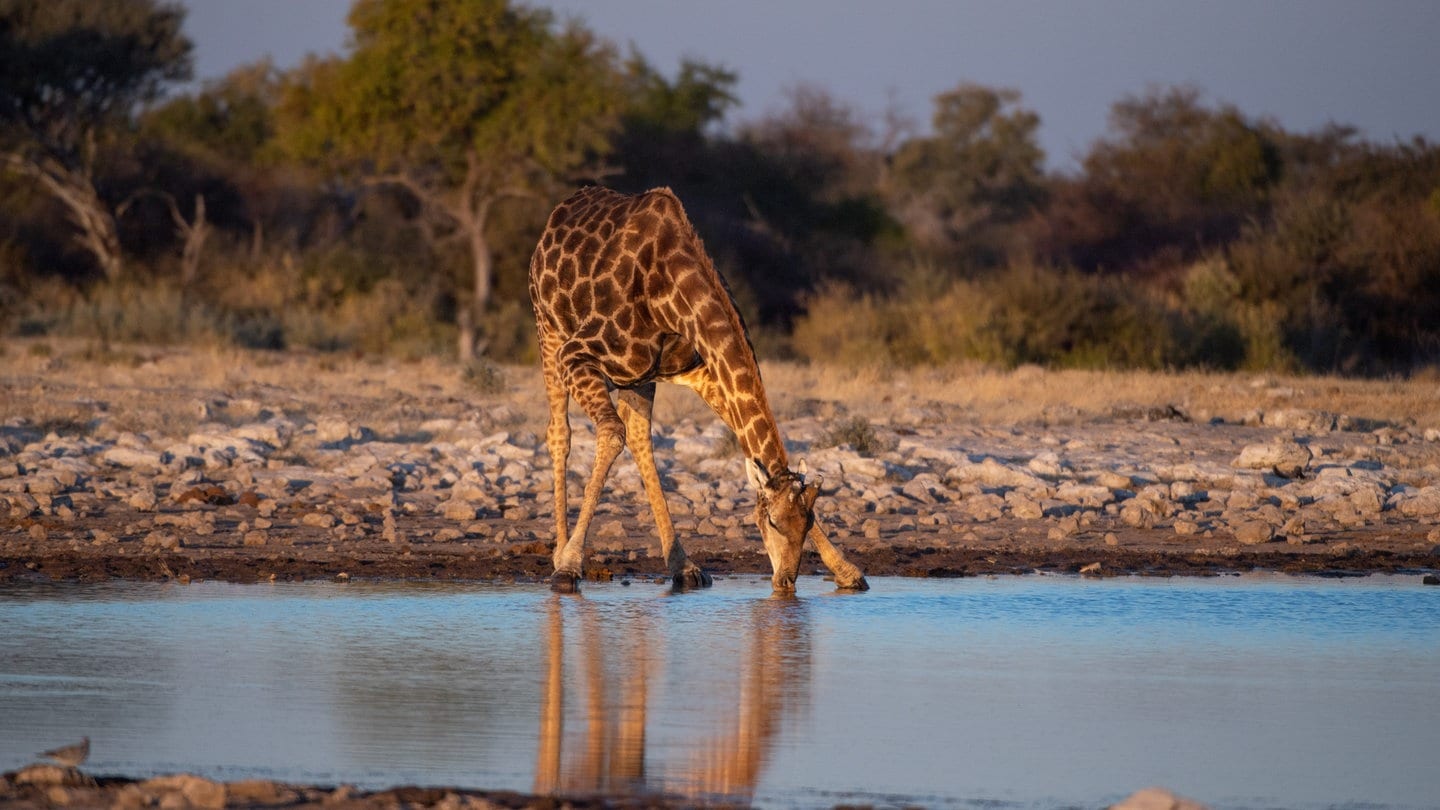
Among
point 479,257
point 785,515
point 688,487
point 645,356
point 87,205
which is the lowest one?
point 688,487

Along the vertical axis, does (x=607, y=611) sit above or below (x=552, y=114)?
below

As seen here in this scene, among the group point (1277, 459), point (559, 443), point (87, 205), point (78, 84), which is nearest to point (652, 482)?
point (559, 443)

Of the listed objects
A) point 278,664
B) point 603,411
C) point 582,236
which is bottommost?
point 278,664

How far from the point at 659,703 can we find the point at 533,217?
28.6 metres

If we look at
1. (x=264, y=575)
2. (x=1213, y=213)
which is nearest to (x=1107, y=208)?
(x=1213, y=213)

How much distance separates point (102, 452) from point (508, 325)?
1752cm

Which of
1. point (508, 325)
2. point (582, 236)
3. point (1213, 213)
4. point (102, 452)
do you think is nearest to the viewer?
point (582, 236)

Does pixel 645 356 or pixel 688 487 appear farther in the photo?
pixel 688 487

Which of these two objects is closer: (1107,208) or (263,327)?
(263,327)

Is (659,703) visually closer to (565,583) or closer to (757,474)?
(757,474)

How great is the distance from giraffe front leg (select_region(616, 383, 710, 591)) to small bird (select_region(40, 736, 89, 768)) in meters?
4.13

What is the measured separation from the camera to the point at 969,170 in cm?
6312

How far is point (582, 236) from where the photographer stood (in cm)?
1020

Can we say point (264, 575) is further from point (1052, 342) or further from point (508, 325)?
point (508, 325)
